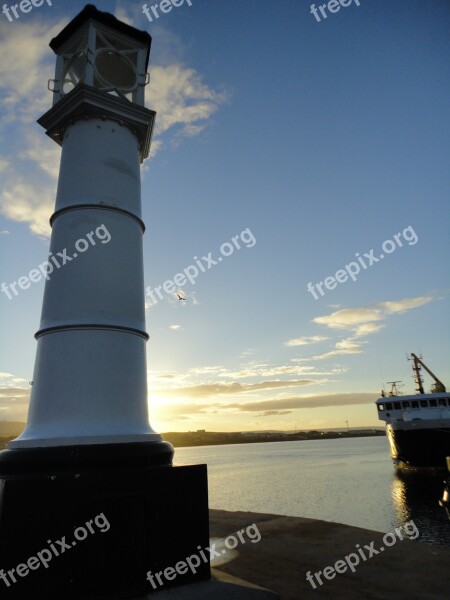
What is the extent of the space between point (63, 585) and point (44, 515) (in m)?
0.87

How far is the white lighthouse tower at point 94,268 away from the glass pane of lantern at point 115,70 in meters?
0.63

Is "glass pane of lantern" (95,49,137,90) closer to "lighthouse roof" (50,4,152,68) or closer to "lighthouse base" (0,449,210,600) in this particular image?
"lighthouse roof" (50,4,152,68)

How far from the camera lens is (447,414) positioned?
39594 millimetres

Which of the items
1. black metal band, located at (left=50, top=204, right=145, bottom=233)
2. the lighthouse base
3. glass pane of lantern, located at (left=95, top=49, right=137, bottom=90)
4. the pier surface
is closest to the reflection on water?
the pier surface

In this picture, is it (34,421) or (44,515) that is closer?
(44,515)

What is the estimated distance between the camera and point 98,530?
4855 mm

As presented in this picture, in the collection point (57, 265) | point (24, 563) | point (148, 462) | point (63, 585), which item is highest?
point (57, 265)

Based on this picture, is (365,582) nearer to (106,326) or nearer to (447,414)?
(106,326)

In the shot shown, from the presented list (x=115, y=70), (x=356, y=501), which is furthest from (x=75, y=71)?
(x=356, y=501)

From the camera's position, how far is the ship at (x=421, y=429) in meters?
35.6

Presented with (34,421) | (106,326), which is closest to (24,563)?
(34,421)

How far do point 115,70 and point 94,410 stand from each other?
7.53 metres

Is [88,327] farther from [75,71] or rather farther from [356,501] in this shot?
[356,501]

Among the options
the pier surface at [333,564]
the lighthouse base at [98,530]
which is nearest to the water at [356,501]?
the pier surface at [333,564]
